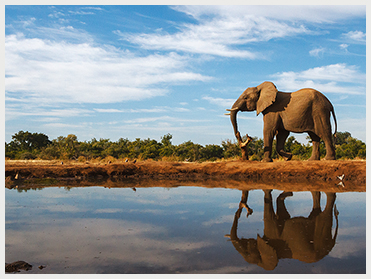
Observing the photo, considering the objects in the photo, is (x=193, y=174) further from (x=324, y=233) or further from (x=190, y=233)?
(x=324, y=233)

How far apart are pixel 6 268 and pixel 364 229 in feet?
20.8

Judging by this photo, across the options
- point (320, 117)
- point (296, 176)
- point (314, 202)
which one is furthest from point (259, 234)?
point (320, 117)

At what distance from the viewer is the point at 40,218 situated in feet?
27.0

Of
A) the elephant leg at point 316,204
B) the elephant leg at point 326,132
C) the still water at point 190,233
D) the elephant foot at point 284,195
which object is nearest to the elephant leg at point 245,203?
the still water at point 190,233

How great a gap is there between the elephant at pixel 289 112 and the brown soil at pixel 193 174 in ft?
6.05

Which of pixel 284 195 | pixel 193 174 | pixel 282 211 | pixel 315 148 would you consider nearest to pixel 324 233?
pixel 282 211

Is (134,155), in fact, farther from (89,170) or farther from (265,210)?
(265,210)

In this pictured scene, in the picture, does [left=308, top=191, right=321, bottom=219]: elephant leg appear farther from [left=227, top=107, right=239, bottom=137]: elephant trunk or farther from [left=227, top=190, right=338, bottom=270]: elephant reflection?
[left=227, top=107, right=239, bottom=137]: elephant trunk

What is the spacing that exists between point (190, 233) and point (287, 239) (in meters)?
1.77

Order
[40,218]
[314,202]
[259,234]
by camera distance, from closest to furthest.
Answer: [259,234], [40,218], [314,202]

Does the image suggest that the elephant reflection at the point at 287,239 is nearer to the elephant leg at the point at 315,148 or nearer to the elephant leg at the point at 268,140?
the elephant leg at the point at 268,140

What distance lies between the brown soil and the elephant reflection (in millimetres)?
5954

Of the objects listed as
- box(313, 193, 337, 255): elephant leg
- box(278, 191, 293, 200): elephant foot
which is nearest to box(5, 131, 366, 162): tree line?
box(278, 191, 293, 200): elephant foot

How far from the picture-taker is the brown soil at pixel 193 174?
15.1m
